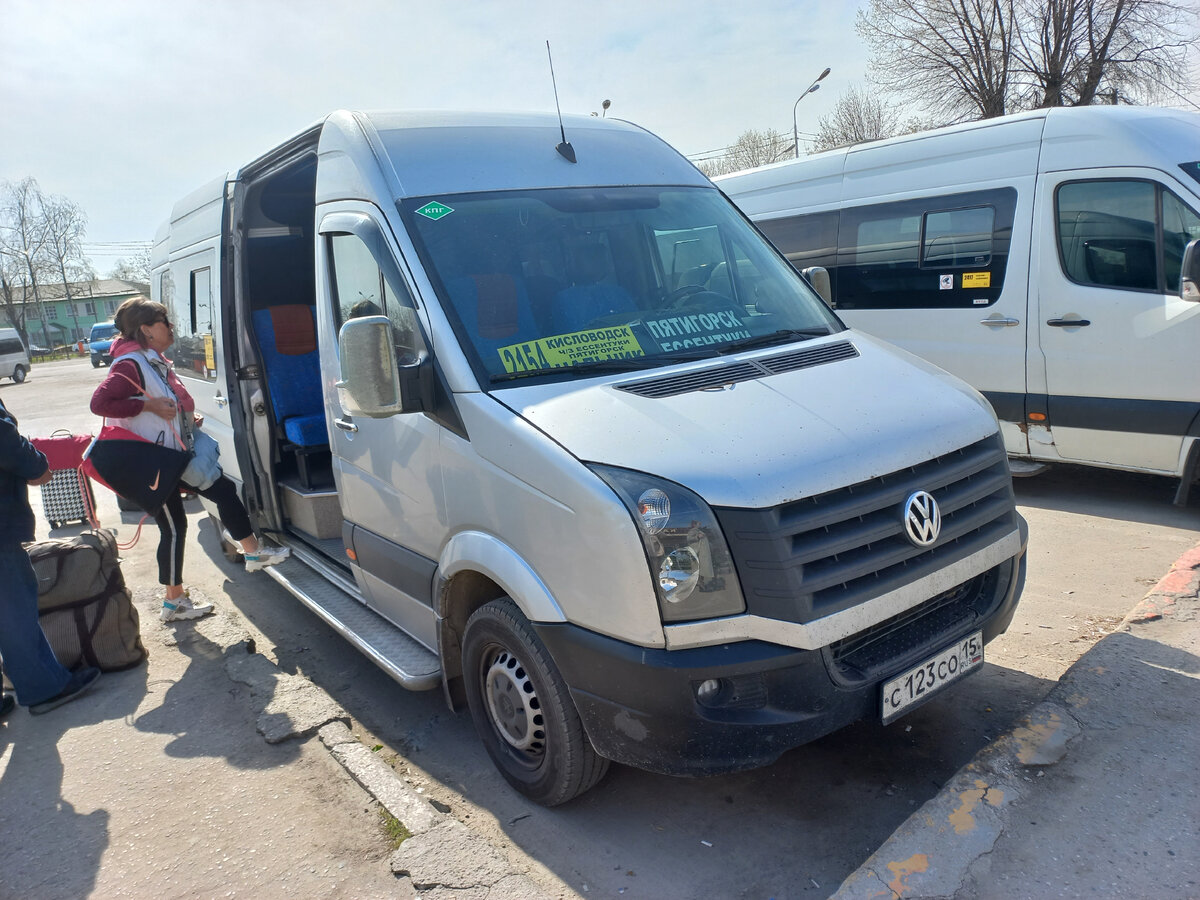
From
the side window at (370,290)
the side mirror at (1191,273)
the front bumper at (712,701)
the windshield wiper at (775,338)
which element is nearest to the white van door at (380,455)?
the side window at (370,290)

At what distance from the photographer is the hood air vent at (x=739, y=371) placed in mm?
2975

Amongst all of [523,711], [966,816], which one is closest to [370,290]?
[523,711]

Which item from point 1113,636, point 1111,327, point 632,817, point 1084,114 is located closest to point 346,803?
point 632,817

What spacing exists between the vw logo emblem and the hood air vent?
68cm

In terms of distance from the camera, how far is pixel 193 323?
6270 millimetres

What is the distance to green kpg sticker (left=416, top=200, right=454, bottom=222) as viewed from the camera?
344 centimetres

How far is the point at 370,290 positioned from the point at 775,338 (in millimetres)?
1683

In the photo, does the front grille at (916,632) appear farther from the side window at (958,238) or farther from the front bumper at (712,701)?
the side window at (958,238)

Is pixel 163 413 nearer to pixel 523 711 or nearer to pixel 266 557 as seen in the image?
pixel 266 557

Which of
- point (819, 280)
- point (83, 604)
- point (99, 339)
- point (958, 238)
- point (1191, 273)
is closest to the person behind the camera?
point (819, 280)

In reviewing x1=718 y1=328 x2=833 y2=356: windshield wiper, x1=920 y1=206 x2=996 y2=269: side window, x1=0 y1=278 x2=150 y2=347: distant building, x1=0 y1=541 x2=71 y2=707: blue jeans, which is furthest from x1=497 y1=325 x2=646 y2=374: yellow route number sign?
x1=0 y1=278 x2=150 y2=347: distant building

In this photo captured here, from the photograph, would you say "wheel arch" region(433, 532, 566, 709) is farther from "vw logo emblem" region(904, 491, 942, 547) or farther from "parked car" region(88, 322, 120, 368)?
"parked car" region(88, 322, 120, 368)

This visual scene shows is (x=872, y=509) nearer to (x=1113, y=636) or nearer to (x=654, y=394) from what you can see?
(x=654, y=394)

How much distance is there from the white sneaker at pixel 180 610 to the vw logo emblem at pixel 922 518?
446 cm
